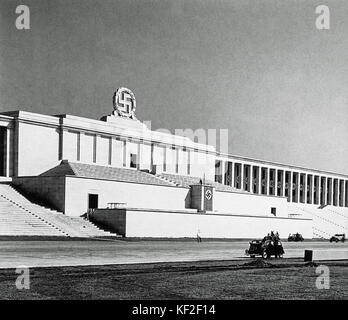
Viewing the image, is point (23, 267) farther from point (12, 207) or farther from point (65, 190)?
point (65, 190)

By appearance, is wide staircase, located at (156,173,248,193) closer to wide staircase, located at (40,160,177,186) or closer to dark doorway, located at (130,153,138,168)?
wide staircase, located at (40,160,177,186)

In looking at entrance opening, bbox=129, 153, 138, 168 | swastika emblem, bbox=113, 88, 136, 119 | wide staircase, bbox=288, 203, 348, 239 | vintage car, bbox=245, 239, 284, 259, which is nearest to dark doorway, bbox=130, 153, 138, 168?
entrance opening, bbox=129, 153, 138, 168

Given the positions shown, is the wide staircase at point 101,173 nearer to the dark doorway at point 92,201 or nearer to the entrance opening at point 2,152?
the dark doorway at point 92,201

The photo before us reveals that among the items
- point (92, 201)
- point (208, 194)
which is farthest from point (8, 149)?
point (208, 194)

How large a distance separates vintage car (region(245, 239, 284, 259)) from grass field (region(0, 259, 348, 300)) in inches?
306

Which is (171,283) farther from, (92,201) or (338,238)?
(338,238)

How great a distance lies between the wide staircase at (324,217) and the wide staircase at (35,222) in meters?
39.0

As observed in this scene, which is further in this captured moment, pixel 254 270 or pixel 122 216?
pixel 122 216

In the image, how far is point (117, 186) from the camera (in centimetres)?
5828

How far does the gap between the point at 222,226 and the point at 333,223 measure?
128 ft

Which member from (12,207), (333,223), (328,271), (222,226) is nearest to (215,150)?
(333,223)

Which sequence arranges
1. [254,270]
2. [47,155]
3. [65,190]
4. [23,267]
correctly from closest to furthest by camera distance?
[23,267], [254,270], [65,190], [47,155]

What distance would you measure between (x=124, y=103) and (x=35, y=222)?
30.6 m
